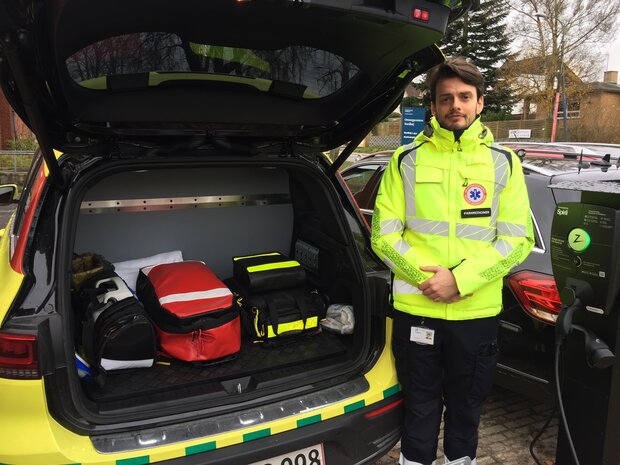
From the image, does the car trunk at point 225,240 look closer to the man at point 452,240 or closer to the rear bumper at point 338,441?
the rear bumper at point 338,441

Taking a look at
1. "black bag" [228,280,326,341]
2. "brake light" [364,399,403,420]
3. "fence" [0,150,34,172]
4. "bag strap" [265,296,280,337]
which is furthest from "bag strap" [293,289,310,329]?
"fence" [0,150,34,172]

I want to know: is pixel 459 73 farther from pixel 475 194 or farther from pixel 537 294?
pixel 537 294

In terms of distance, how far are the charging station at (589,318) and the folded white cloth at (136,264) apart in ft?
6.98

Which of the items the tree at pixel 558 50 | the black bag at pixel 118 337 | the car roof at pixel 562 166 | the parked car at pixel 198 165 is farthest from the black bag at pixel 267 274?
the tree at pixel 558 50

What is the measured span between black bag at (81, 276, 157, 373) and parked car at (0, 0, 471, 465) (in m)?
0.03

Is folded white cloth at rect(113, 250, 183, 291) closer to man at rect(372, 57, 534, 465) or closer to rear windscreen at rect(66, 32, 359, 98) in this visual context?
rear windscreen at rect(66, 32, 359, 98)

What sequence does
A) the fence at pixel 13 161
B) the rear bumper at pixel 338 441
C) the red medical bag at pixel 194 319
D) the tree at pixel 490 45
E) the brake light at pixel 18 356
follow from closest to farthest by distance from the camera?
the brake light at pixel 18 356
the rear bumper at pixel 338 441
the red medical bag at pixel 194 319
the fence at pixel 13 161
the tree at pixel 490 45

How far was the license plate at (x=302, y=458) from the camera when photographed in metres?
1.77

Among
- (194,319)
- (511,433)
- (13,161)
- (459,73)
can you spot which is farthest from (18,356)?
(13,161)

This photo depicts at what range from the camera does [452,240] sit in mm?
1993

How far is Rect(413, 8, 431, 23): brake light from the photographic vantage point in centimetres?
159

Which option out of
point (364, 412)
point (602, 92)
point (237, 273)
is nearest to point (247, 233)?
point (237, 273)

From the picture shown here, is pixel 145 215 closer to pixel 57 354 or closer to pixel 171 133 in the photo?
pixel 171 133

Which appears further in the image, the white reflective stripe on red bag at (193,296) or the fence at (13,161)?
the fence at (13,161)
